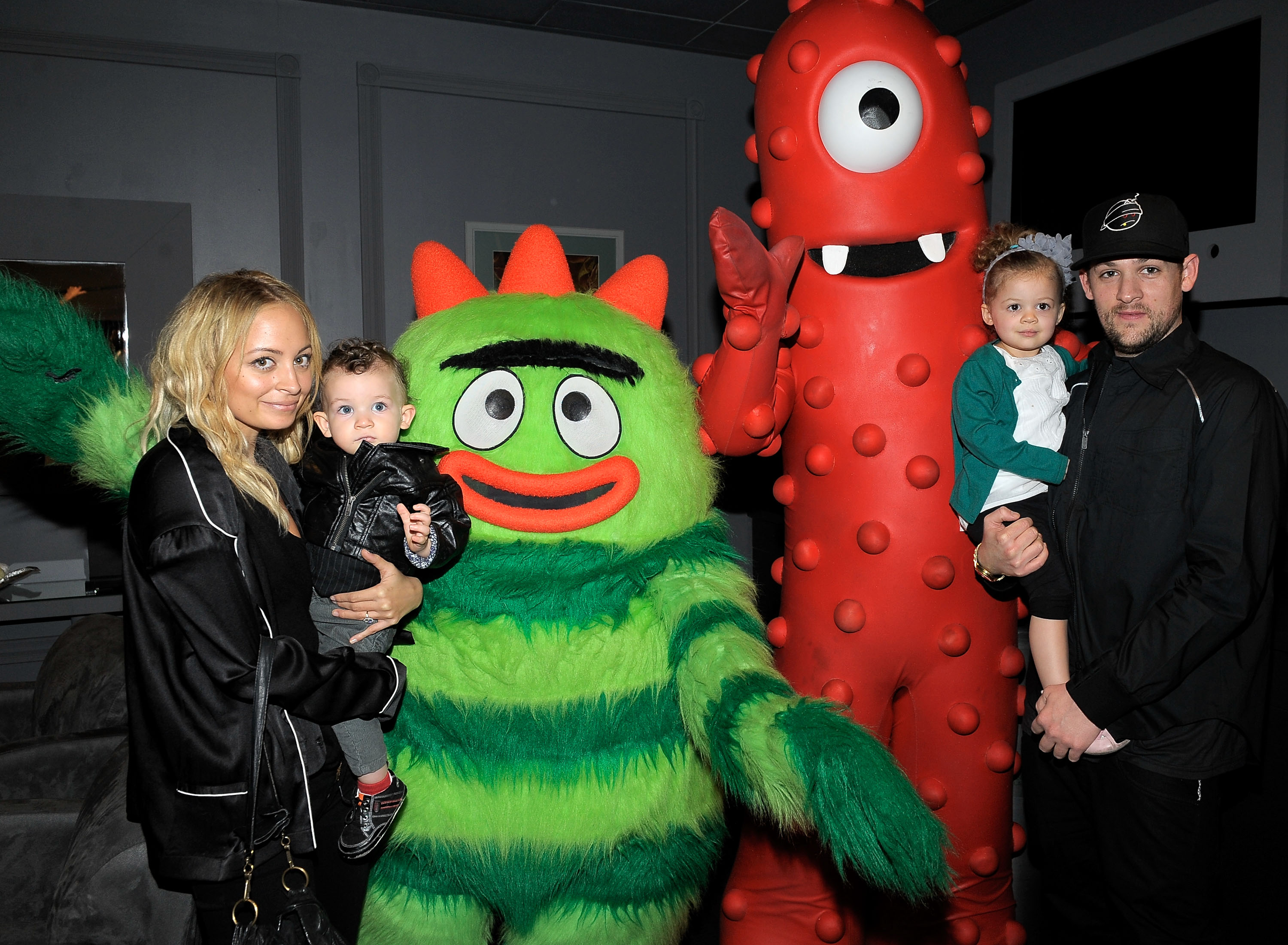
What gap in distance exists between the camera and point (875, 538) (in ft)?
5.40

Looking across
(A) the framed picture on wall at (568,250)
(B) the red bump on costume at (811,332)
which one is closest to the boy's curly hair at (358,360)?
(B) the red bump on costume at (811,332)

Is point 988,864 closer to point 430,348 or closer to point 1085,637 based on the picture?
point 1085,637

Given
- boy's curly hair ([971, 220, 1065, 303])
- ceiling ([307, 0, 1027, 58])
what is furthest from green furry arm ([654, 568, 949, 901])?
ceiling ([307, 0, 1027, 58])

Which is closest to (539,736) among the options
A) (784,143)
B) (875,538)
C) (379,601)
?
(379,601)

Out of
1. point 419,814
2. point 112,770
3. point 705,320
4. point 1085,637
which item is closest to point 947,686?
point 1085,637

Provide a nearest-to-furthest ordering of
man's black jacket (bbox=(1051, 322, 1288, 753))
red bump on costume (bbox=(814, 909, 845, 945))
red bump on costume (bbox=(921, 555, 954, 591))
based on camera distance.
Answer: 1. man's black jacket (bbox=(1051, 322, 1288, 753))
2. red bump on costume (bbox=(921, 555, 954, 591))
3. red bump on costume (bbox=(814, 909, 845, 945))

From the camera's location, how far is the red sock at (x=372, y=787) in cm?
142

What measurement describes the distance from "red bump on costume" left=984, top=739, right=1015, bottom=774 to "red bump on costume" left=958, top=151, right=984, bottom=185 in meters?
1.06

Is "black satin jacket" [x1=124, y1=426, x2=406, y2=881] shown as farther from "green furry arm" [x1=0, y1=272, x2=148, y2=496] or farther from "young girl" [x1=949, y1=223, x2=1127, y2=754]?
"young girl" [x1=949, y1=223, x2=1127, y2=754]

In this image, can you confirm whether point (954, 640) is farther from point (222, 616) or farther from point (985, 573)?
point (222, 616)

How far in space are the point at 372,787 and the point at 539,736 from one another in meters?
0.28

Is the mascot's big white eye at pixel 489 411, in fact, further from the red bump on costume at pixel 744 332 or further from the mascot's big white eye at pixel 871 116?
the mascot's big white eye at pixel 871 116

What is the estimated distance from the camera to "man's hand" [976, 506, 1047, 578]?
1.52m

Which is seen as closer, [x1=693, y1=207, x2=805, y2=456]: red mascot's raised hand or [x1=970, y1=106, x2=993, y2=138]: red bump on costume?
[x1=693, y1=207, x2=805, y2=456]: red mascot's raised hand
